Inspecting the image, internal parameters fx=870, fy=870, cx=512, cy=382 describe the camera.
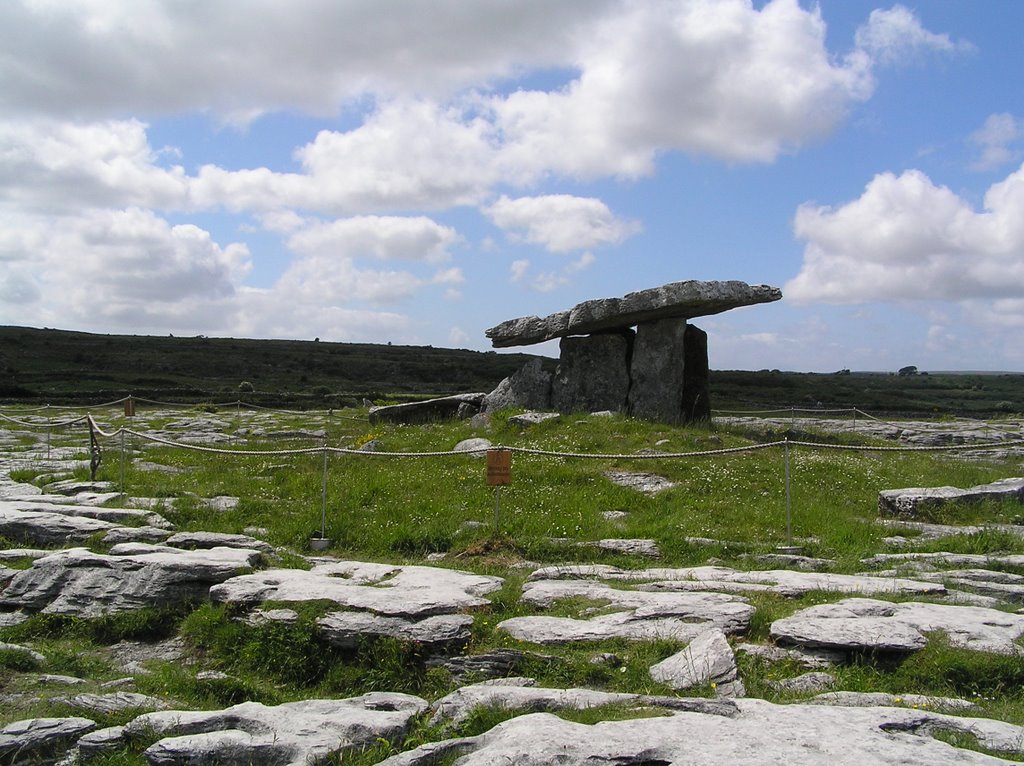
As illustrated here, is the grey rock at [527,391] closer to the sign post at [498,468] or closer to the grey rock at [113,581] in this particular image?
the sign post at [498,468]

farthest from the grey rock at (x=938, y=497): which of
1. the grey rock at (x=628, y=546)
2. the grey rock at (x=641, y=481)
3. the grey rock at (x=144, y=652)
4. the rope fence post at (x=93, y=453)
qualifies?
the rope fence post at (x=93, y=453)

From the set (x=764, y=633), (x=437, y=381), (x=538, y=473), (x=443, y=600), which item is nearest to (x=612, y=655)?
(x=764, y=633)

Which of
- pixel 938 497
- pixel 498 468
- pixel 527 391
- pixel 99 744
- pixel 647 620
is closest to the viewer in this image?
pixel 99 744

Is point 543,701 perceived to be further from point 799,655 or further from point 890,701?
point 890,701

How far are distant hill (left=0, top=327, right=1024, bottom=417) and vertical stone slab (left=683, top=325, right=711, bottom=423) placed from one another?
2157 cm

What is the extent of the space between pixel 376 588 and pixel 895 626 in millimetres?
4848

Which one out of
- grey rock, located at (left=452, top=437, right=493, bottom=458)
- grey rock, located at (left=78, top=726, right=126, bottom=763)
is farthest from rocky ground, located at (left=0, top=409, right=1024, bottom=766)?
grey rock, located at (left=452, top=437, right=493, bottom=458)

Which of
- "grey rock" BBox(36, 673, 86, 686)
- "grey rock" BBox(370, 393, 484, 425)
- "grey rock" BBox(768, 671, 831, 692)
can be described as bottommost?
"grey rock" BBox(36, 673, 86, 686)

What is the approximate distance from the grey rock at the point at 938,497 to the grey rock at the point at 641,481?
342 centimetres

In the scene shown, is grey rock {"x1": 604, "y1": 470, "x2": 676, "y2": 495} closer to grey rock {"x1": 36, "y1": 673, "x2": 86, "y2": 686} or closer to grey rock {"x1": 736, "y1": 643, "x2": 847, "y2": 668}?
grey rock {"x1": 736, "y1": 643, "x2": 847, "y2": 668}

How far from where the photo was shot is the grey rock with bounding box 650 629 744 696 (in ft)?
21.2

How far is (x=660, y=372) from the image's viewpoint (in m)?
21.7

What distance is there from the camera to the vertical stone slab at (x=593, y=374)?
22.5 metres

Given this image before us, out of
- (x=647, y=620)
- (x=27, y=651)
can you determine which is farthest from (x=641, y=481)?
(x=27, y=651)
